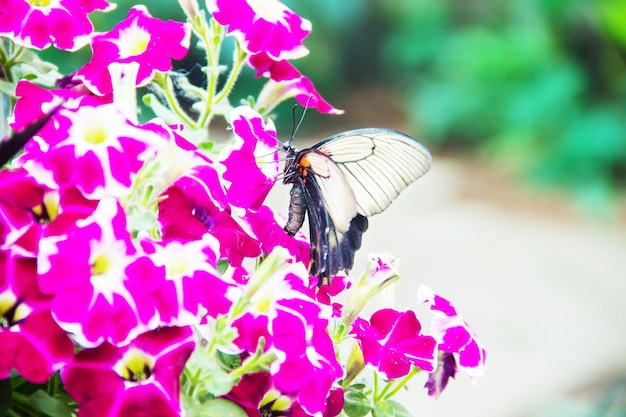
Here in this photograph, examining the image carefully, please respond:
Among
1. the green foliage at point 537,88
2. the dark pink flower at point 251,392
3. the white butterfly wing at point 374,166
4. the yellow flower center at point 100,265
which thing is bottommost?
the dark pink flower at point 251,392

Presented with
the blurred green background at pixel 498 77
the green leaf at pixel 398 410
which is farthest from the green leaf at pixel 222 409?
the blurred green background at pixel 498 77

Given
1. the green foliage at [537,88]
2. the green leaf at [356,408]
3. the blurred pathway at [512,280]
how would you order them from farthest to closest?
the green foliage at [537,88]
the blurred pathway at [512,280]
the green leaf at [356,408]

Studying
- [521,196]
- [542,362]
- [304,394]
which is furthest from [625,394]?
[521,196]

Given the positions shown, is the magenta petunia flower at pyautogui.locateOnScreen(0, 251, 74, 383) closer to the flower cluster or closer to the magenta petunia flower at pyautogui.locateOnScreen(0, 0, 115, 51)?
the flower cluster

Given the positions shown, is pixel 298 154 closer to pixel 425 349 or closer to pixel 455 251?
pixel 425 349

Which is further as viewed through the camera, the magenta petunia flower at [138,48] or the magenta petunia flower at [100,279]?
the magenta petunia flower at [138,48]

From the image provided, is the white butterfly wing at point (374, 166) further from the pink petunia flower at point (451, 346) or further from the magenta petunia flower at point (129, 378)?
the magenta petunia flower at point (129, 378)
